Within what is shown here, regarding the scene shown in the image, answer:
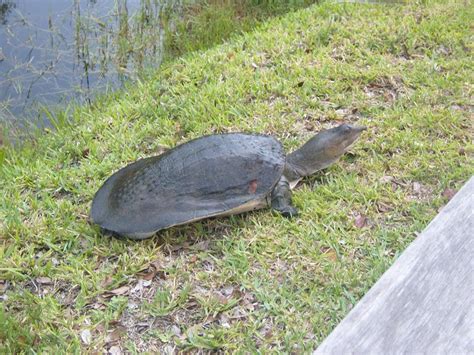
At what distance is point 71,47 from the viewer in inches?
246

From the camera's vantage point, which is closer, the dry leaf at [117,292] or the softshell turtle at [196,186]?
the dry leaf at [117,292]

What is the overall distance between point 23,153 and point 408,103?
9.05 ft

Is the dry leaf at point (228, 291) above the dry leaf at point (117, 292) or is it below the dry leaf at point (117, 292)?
above

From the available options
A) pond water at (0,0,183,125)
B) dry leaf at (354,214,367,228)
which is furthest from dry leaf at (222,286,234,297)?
pond water at (0,0,183,125)

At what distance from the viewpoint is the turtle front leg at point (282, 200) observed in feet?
9.99

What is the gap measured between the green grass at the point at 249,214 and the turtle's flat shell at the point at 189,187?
0.15m

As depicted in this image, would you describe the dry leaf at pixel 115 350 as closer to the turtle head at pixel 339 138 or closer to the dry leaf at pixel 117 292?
the dry leaf at pixel 117 292

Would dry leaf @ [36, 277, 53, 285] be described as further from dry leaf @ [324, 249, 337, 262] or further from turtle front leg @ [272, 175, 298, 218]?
dry leaf @ [324, 249, 337, 262]

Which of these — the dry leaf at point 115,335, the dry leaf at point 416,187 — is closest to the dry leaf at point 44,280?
the dry leaf at point 115,335

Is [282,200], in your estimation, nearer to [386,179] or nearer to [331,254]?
[331,254]

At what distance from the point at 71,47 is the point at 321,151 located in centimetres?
398

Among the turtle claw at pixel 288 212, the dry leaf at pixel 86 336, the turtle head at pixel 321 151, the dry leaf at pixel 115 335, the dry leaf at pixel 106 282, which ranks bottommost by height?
the dry leaf at pixel 115 335

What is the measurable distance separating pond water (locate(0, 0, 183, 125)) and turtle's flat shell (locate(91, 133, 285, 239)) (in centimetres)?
258

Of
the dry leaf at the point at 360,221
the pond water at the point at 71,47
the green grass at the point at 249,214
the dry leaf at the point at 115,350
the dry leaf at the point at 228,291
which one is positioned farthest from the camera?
the pond water at the point at 71,47
